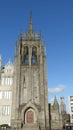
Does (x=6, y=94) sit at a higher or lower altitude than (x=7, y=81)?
lower

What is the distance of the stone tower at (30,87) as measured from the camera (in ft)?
169

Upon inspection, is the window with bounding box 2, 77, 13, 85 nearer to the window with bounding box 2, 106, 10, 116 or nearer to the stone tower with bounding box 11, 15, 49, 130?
the window with bounding box 2, 106, 10, 116

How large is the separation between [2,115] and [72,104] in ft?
376

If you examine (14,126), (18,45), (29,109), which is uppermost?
(18,45)

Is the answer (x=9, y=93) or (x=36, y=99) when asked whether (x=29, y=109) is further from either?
(x=9, y=93)

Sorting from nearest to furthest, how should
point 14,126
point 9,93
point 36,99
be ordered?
point 14,126 < point 36,99 < point 9,93

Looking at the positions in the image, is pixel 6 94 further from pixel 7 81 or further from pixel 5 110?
pixel 5 110

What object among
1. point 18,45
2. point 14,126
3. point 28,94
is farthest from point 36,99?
point 18,45

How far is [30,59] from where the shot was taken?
59594 mm

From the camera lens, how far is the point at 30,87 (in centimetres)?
5500

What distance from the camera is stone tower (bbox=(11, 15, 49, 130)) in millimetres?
51531

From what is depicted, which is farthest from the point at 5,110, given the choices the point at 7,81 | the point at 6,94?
the point at 7,81

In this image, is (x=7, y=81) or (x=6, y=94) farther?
(x=7, y=81)

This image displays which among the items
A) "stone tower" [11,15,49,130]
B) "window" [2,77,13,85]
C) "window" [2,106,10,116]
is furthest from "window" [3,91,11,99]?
"stone tower" [11,15,49,130]
